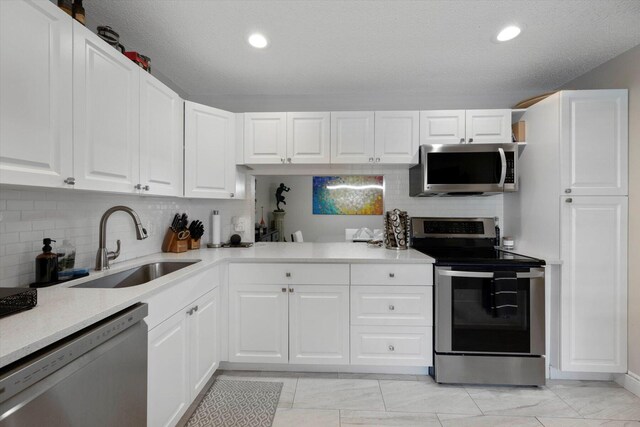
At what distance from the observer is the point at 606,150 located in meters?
2.15

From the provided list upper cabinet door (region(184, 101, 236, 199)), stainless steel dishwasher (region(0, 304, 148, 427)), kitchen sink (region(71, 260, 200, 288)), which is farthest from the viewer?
upper cabinet door (region(184, 101, 236, 199))

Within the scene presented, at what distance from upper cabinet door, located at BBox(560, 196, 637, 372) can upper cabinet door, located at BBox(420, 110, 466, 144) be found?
0.92 metres

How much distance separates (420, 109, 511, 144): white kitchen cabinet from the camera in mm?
2584

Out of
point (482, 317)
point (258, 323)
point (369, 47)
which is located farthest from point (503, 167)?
point (258, 323)

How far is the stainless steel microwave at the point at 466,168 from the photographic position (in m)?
2.46

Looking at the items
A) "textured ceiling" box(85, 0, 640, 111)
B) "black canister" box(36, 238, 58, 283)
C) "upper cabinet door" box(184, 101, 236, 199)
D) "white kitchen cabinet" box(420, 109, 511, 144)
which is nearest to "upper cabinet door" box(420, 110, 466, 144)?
"white kitchen cabinet" box(420, 109, 511, 144)

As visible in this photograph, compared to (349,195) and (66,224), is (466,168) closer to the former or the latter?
(349,195)

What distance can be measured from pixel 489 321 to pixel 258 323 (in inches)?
66.8

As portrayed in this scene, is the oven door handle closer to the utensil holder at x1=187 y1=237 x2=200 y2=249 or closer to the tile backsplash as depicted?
the utensil holder at x1=187 y1=237 x2=200 y2=249

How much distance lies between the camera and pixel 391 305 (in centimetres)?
226

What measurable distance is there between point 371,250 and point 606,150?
6.01 feet

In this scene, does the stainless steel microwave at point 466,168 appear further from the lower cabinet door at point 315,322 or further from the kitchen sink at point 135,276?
the kitchen sink at point 135,276

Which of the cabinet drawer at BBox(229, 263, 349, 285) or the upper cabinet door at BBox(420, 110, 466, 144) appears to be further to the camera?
the upper cabinet door at BBox(420, 110, 466, 144)

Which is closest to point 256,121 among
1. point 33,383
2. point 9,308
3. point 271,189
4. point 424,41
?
point 271,189
